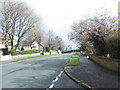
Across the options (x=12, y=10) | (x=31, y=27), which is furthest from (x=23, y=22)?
(x=12, y=10)

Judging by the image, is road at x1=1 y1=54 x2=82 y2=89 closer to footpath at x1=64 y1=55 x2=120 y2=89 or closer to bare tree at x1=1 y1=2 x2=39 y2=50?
footpath at x1=64 y1=55 x2=120 y2=89

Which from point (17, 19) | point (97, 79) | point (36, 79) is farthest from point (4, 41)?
point (97, 79)

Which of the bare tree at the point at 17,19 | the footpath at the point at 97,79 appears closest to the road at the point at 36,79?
the footpath at the point at 97,79

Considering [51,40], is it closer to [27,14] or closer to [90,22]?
[27,14]

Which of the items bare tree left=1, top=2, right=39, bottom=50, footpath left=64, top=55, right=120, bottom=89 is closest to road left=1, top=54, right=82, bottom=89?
footpath left=64, top=55, right=120, bottom=89

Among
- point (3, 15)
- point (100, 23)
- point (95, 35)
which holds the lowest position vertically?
point (95, 35)

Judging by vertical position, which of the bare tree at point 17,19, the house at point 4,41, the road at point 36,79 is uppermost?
the bare tree at point 17,19

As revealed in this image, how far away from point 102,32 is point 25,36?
73.2 feet

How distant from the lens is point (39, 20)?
30.5 meters

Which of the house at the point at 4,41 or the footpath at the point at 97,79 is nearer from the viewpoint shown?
the footpath at the point at 97,79

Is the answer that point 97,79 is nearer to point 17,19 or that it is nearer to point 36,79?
point 36,79

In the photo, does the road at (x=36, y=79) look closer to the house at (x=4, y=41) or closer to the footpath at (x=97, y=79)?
the footpath at (x=97, y=79)

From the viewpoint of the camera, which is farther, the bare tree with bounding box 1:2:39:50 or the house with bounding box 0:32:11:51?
the house with bounding box 0:32:11:51

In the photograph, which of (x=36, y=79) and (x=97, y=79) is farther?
(x=36, y=79)
